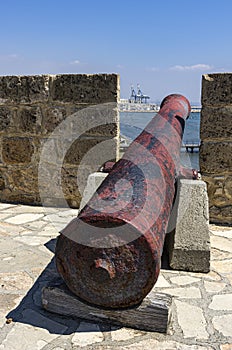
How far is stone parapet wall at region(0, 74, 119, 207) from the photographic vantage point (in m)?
4.54

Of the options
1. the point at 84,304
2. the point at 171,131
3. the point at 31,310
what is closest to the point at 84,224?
the point at 84,304

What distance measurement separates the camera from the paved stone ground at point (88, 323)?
219 centimetres

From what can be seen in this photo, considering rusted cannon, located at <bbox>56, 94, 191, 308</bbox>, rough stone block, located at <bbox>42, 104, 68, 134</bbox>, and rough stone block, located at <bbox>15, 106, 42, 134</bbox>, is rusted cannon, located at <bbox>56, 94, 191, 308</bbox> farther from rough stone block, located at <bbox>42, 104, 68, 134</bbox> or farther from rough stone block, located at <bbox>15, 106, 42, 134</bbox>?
rough stone block, located at <bbox>15, 106, 42, 134</bbox>

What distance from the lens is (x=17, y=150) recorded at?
4910 millimetres

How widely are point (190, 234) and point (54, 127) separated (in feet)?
7.26

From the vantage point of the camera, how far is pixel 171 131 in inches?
122

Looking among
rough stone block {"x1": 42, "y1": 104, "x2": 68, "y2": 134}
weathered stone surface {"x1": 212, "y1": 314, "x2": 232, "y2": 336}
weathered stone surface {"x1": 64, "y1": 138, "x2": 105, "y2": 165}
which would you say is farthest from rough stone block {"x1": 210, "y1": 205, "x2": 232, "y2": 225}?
weathered stone surface {"x1": 212, "y1": 314, "x2": 232, "y2": 336}

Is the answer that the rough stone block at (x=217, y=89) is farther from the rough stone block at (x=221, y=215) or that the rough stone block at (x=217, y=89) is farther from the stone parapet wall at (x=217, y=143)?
the rough stone block at (x=221, y=215)

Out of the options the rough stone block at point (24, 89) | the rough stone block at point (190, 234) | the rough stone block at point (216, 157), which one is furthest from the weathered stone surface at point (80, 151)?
the rough stone block at point (190, 234)

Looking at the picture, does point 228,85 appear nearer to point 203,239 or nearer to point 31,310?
point 203,239

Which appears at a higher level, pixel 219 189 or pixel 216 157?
pixel 216 157

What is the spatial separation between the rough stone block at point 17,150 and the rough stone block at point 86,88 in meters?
0.65

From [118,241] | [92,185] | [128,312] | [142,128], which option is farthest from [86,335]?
[142,128]

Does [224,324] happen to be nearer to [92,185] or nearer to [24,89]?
[92,185]
